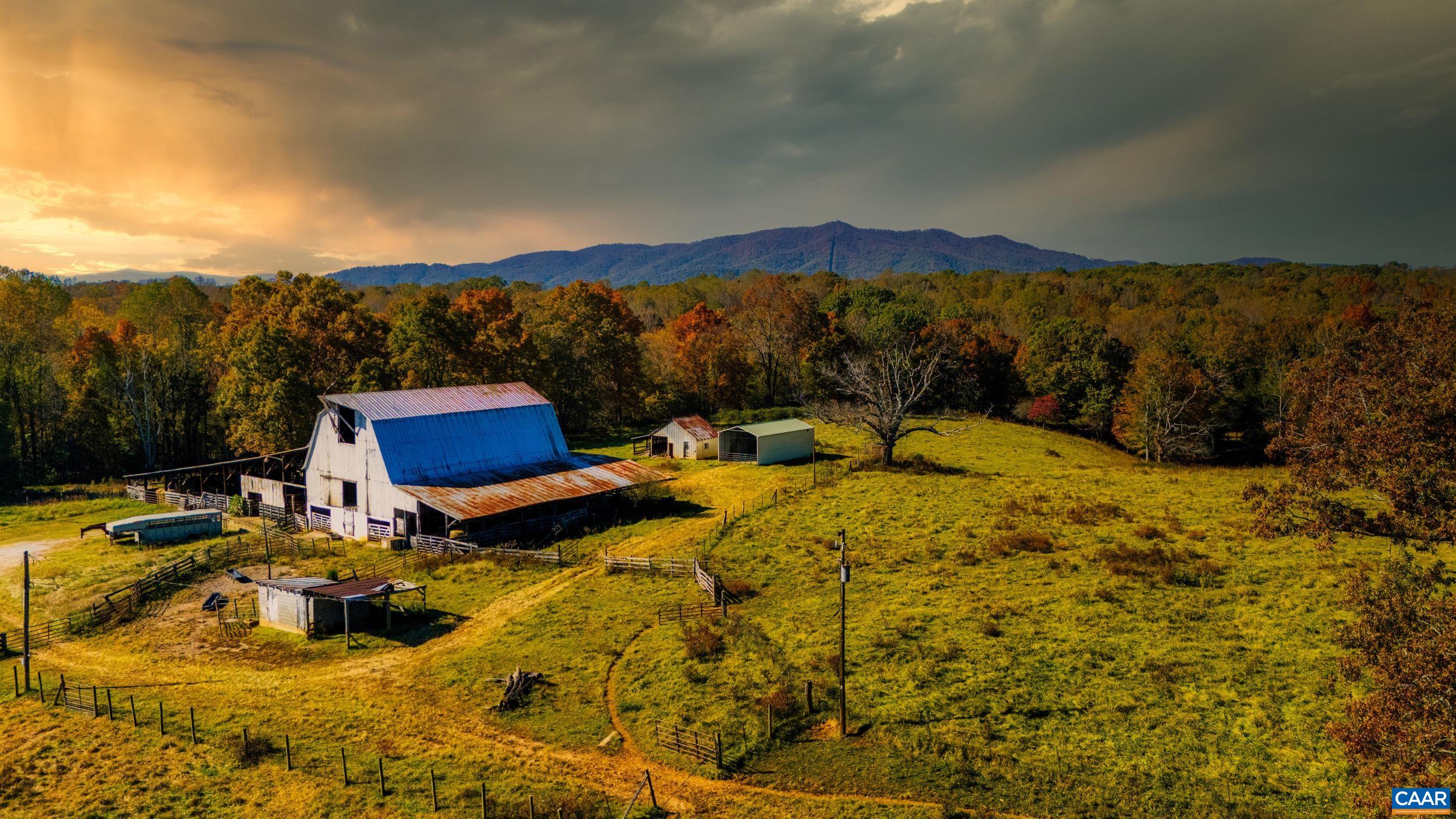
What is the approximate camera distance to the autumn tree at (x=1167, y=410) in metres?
69.6

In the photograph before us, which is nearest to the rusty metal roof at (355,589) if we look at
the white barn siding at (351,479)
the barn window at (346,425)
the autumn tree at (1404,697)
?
the white barn siding at (351,479)

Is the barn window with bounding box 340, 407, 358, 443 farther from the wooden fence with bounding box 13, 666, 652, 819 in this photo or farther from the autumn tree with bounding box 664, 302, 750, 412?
the autumn tree with bounding box 664, 302, 750, 412

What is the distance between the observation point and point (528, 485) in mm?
47156

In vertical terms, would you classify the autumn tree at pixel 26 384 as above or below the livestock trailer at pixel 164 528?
above

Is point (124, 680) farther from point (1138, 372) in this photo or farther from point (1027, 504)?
point (1138, 372)

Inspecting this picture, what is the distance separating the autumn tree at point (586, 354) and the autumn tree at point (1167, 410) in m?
53.7

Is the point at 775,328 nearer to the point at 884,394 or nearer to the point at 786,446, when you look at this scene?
the point at 786,446

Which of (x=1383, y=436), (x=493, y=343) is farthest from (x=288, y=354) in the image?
(x=1383, y=436)

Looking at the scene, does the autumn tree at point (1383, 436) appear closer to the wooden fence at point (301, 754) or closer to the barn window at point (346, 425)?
the wooden fence at point (301, 754)

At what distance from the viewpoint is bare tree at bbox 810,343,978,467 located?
193 ft

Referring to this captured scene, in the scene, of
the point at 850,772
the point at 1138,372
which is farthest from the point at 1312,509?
the point at 1138,372

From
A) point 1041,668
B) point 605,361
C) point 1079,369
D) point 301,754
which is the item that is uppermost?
point 605,361

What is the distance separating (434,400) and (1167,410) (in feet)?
213

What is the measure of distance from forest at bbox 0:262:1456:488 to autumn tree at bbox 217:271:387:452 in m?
0.18
